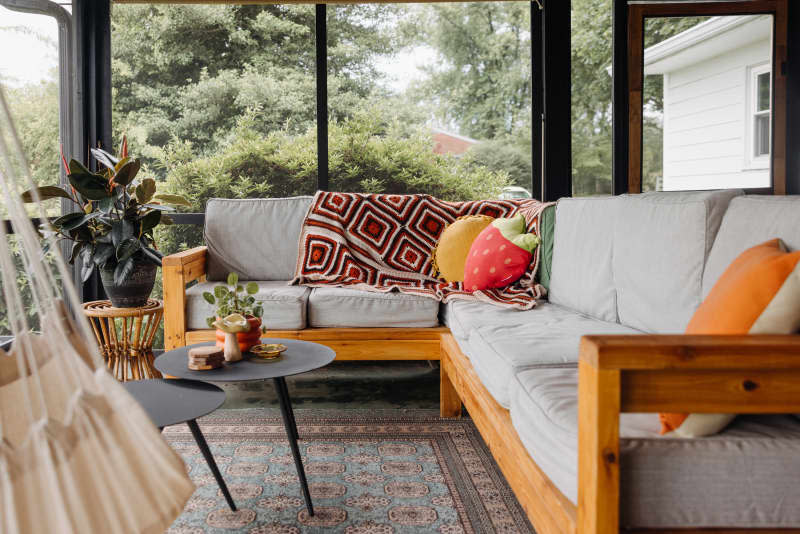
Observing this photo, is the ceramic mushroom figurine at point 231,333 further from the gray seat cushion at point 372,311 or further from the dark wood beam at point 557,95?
the dark wood beam at point 557,95

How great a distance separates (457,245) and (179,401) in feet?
6.26

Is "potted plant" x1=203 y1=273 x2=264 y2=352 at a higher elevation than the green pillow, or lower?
lower

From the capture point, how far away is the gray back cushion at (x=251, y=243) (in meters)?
3.48

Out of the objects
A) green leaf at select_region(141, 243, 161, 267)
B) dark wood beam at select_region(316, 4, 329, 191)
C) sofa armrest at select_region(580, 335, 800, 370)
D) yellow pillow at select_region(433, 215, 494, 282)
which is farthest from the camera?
dark wood beam at select_region(316, 4, 329, 191)

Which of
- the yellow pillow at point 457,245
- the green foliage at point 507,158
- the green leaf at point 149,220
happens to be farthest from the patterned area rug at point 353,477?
the green foliage at point 507,158

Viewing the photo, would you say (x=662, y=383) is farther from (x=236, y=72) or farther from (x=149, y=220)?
(x=236, y=72)

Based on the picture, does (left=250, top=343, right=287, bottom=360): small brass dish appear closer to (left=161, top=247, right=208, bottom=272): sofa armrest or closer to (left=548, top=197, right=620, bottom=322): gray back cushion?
(left=161, top=247, right=208, bottom=272): sofa armrest

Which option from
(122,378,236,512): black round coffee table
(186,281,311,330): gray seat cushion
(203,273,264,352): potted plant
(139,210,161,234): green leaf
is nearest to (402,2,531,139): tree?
(139,210,161,234): green leaf

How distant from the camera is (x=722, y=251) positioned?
1.58 meters

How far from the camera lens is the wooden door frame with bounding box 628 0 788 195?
3.95 meters

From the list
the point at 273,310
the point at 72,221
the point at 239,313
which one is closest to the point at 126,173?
the point at 72,221

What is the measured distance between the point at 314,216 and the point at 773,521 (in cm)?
276

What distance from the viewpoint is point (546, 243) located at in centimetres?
292

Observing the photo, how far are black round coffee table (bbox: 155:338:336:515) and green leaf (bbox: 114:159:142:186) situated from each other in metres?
1.35
